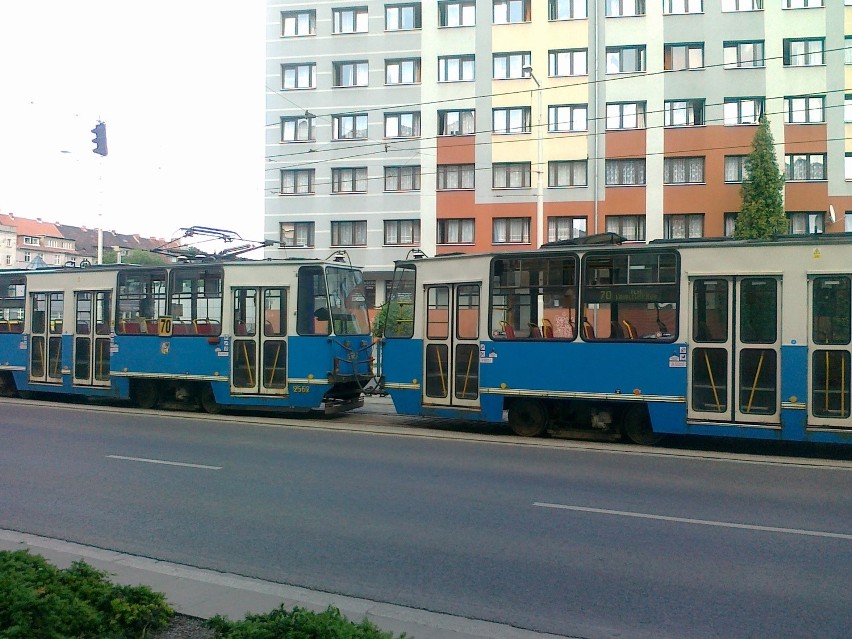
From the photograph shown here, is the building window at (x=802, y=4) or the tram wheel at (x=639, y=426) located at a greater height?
the building window at (x=802, y=4)

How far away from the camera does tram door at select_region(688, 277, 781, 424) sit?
502 inches

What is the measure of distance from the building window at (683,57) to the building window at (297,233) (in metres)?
19.4

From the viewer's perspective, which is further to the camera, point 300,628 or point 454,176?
point 454,176

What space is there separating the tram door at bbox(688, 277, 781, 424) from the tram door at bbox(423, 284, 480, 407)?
12.9 ft

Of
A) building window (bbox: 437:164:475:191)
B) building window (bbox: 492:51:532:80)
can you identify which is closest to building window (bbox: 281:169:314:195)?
building window (bbox: 437:164:475:191)

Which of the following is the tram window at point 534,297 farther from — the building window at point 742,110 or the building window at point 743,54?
the building window at point 743,54

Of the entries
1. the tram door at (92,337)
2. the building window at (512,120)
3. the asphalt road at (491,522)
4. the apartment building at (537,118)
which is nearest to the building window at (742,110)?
the apartment building at (537,118)

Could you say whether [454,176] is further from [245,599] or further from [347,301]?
[245,599]

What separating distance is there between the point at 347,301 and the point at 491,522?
10.4m

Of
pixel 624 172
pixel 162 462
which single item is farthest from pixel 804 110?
pixel 162 462

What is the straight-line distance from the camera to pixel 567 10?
40281 mm

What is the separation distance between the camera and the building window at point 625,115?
38691 mm

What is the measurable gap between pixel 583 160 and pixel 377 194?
34.5 feet

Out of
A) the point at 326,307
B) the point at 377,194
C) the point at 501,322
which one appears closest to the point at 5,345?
the point at 326,307
